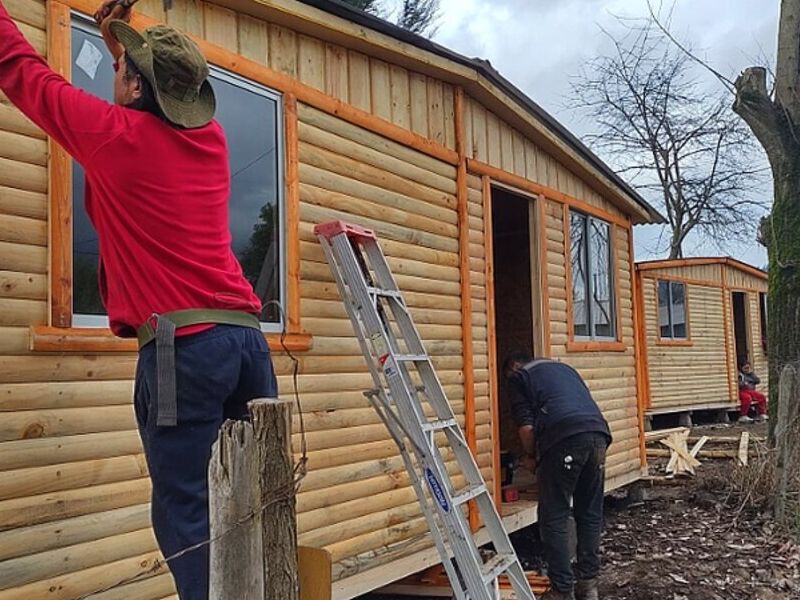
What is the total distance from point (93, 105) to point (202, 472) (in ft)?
3.38

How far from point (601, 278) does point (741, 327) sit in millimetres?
16239

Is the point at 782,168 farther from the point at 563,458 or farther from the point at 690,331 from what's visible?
the point at 690,331

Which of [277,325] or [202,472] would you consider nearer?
[202,472]

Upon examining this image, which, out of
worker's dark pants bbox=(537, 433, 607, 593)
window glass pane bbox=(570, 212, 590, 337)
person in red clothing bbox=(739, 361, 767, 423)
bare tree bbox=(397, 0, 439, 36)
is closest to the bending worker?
worker's dark pants bbox=(537, 433, 607, 593)

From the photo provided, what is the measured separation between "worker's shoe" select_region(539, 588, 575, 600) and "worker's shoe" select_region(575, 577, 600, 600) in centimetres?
28

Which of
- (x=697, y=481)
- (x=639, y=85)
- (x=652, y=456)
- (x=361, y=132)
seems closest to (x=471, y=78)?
(x=361, y=132)

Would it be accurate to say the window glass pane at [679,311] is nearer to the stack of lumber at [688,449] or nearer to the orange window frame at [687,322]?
the orange window frame at [687,322]

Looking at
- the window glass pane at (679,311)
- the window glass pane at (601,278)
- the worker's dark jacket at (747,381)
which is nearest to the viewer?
the window glass pane at (601,278)

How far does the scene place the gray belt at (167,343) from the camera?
228 cm

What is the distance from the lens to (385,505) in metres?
5.17

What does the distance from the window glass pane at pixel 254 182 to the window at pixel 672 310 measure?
49.1ft

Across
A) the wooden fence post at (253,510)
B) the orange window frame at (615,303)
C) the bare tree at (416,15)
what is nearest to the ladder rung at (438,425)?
the wooden fence post at (253,510)

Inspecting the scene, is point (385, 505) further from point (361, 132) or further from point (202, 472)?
point (202, 472)

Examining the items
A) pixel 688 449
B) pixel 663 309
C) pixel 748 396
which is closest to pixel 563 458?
pixel 688 449
